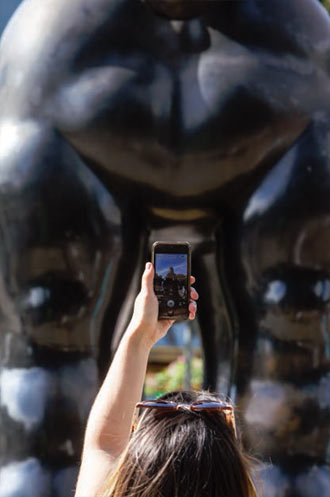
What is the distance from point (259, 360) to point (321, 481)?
20 centimetres

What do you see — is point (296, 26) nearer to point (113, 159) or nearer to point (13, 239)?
point (113, 159)

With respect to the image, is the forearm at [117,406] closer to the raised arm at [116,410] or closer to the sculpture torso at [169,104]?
the raised arm at [116,410]

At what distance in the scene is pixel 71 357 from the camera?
4.27ft

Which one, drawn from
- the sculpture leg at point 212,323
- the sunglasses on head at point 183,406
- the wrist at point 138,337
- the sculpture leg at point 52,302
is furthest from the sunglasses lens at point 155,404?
the sculpture leg at point 212,323

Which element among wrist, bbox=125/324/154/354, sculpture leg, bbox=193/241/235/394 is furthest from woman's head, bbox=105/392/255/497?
sculpture leg, bbox=193/241/235/394

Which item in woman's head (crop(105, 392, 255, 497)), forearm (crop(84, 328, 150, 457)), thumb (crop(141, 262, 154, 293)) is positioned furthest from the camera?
thumb (crop(141, 262, 154, 293))

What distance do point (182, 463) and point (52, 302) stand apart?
55cm

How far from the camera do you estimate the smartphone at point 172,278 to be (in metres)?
1.04

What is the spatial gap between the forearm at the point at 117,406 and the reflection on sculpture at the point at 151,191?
0.36 metres

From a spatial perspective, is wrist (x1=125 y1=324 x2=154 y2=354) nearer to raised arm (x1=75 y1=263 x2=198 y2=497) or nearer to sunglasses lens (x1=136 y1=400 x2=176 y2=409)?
raised arm (x1=75 y1=263 x2=198 y2=497)

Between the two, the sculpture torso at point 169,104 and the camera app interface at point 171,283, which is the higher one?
the sculpture torso at point 169,104

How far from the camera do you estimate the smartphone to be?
1045mm

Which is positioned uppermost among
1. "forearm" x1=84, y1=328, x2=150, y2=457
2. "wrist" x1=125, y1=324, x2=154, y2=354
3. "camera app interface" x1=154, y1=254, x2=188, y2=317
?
"camera app interface" x1=154, y1=254, x2=188, y2=317

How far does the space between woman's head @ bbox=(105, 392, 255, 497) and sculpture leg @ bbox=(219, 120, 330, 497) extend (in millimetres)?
499
